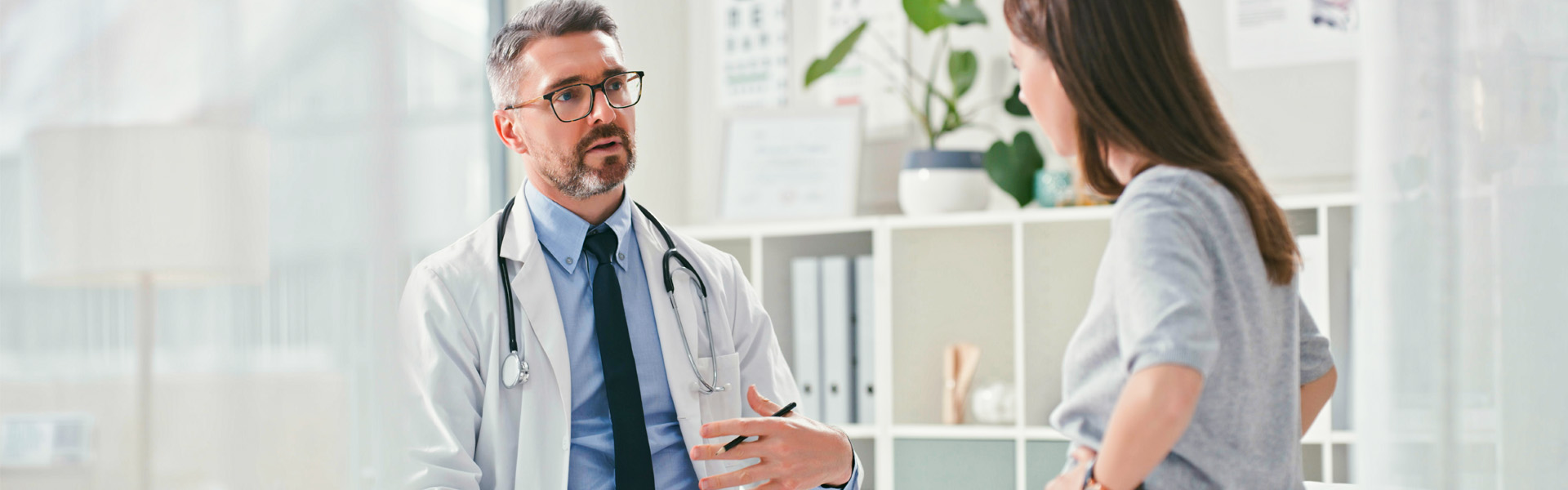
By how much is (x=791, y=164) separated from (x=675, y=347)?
1.25 meters

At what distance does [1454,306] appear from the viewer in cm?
142

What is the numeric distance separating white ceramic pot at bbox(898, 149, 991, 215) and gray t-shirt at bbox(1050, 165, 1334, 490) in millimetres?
1570

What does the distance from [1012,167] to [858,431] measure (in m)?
0.69

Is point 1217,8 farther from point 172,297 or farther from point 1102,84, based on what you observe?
point 172,297

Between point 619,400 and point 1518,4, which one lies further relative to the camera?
point 619,400

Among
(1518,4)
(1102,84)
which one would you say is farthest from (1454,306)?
(1102,84)

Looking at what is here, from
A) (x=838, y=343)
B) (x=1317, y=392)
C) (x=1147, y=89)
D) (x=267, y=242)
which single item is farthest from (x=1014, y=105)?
(x=267, y=242)

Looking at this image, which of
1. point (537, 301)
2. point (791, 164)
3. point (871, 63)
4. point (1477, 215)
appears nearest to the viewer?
point (1477, 215)

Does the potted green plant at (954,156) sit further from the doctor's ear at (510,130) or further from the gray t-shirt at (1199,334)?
the gray t-shirt at (1199,334)

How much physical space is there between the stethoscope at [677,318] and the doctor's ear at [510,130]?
85 mm

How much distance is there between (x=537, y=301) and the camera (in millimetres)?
1569

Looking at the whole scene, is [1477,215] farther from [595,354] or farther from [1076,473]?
[595,354]

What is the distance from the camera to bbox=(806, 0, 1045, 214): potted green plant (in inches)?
101

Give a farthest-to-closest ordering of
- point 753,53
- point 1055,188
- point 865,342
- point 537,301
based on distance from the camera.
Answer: point 753,53
point 865,342
point 1055,188
point 537,301
